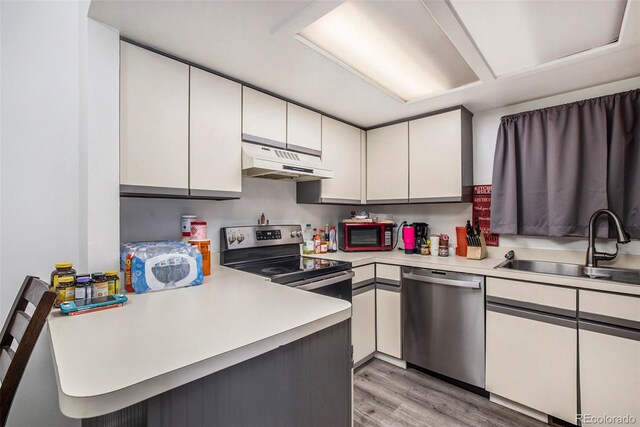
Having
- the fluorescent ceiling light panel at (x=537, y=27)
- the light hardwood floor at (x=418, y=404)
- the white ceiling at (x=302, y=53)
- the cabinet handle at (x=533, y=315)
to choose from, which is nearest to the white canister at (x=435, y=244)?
the cabinet handle at (x=533, y=315)

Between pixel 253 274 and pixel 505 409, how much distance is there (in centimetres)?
186

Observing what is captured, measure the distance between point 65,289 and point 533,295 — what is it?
7.82ft

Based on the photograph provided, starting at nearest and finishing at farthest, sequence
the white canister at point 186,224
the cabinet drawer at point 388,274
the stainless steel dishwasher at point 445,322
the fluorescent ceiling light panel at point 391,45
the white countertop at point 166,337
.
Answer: the white countertop at point 166,337, the fluorescent ceiling light panel at point 391,45, the white canister at point 186,224, the stainless steel dishwasher at point 445,322, the cabinet drawer at point 388,274

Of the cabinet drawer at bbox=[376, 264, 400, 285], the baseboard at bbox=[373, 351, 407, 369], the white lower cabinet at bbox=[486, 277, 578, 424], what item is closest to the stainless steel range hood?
the cabinet drawer at bbox=[376, 264, 400, 285]

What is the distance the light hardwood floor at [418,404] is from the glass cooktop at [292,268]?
0.89 m

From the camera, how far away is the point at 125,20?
128cm

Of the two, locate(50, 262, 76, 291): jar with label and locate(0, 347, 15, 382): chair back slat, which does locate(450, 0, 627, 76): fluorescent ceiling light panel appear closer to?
locate(50, 262, 76, 291): jar with label

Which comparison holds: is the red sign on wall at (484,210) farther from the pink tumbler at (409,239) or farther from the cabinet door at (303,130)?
the cabinet door at (303,130)

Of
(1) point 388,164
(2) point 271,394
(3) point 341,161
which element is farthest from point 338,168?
(2) point 271,394

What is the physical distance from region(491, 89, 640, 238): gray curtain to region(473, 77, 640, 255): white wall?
91 mm

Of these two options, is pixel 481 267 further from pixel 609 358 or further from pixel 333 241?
pixel 333 241

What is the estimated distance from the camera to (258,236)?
220 cm

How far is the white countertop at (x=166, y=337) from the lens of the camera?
607 mm

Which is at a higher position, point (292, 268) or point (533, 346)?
point (292, 268)
